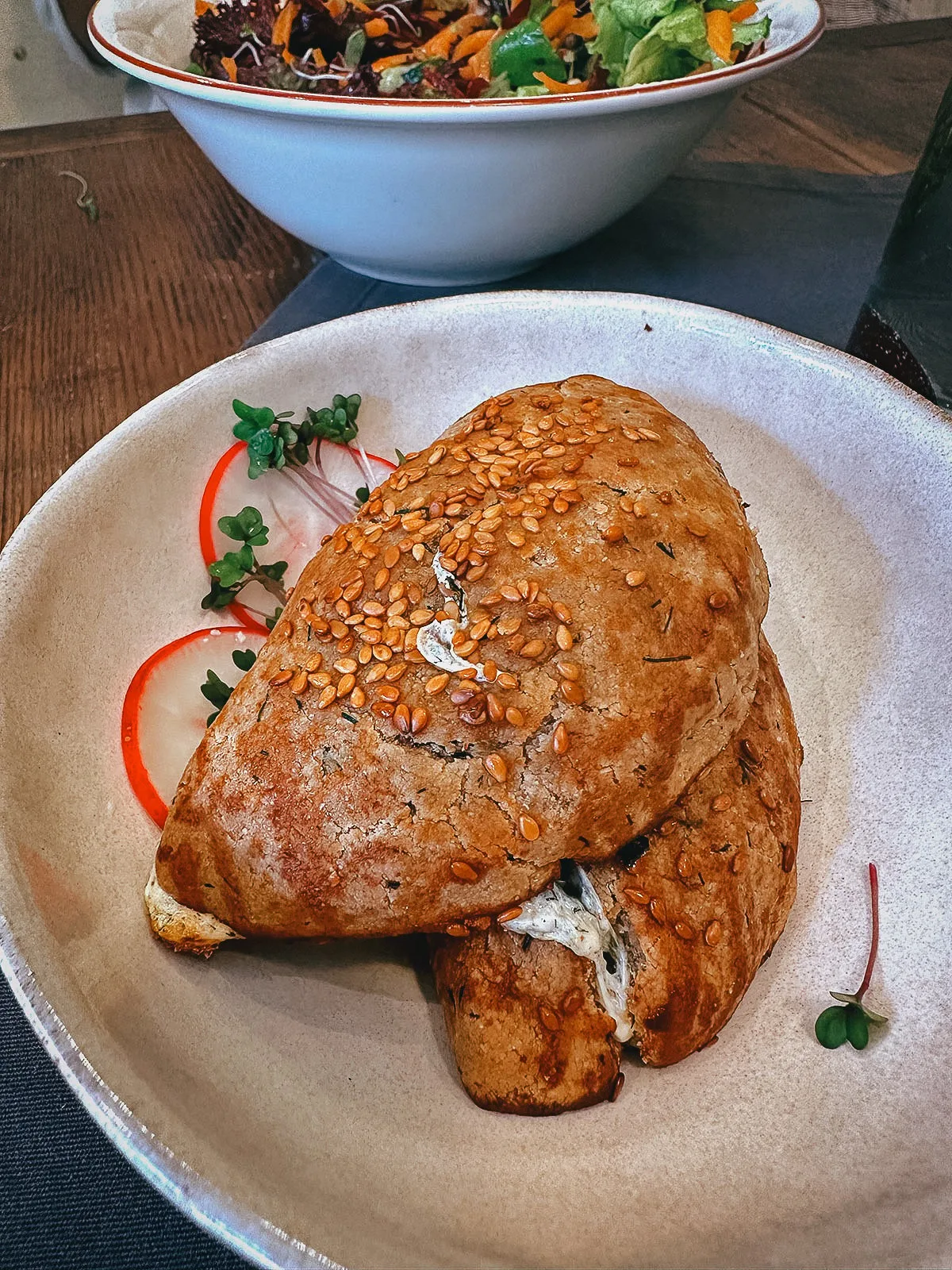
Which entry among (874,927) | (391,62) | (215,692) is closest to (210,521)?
(215,692)

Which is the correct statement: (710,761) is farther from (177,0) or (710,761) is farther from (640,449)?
(177,0)

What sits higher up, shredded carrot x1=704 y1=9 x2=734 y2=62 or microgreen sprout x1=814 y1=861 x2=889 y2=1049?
shredded carrot x1=704 y1=9 x2=734 y2=62

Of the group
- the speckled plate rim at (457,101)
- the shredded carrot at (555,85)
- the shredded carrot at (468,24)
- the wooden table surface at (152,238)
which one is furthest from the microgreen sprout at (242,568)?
the shredded carrot at (468,24)

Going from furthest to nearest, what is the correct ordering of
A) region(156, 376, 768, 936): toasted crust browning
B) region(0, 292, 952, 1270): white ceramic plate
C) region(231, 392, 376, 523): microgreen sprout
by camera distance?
1. region(231, 392, 376, 523): microgreen sprout
2. region(156, 376, 768, 936): toasted crust browning
3. region(0, 292, 952, 1270): white ceramic plate

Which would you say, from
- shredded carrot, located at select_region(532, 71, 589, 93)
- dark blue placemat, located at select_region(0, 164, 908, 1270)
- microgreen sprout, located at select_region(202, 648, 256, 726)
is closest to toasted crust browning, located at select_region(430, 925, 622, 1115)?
dark blue placemat, located at select_region(0, 164, 908, 1270)

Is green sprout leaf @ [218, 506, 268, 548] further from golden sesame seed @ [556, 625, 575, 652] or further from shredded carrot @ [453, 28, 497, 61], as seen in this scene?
shredded carrot @ [453, 28, 497, 61]

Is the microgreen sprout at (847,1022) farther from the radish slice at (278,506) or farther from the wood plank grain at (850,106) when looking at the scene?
the wood plank grain at (850,106)
